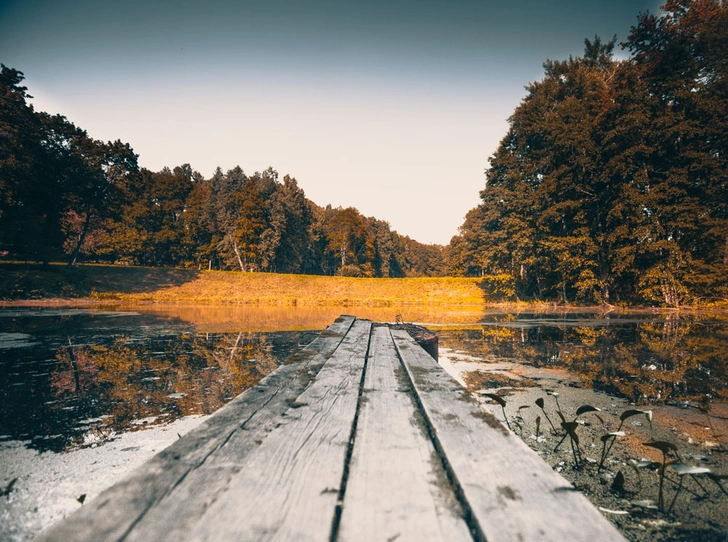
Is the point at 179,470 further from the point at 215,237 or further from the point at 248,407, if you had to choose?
the point at 215,237

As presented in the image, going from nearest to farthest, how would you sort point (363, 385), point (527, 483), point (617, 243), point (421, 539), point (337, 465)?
point (421, 539)
point (527, 483)
point (337, 465)
point (363, 385)
point (617, 243)

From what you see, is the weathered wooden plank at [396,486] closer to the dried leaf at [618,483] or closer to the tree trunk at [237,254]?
the dried leaf at [618,483]

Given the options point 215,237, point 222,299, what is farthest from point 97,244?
point 222,299

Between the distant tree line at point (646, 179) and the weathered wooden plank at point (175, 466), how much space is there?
65.7 feet

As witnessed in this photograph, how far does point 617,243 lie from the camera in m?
18.7

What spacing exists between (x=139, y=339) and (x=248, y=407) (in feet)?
21.3

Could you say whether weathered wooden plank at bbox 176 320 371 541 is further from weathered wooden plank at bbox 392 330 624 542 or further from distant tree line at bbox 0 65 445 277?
distant tree line at bbox 0 65 445 277

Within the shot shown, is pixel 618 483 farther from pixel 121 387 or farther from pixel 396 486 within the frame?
pixel 121 387

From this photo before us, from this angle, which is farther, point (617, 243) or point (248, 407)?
point (617, 243)

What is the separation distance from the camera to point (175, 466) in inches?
46.4

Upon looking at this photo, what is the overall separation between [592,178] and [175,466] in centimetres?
2357

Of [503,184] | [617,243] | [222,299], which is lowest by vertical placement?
[222,299]

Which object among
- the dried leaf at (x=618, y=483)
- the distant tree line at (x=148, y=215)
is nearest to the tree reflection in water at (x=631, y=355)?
the dried leaf at (x=618, y=483)

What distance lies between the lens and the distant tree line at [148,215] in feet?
56.4
